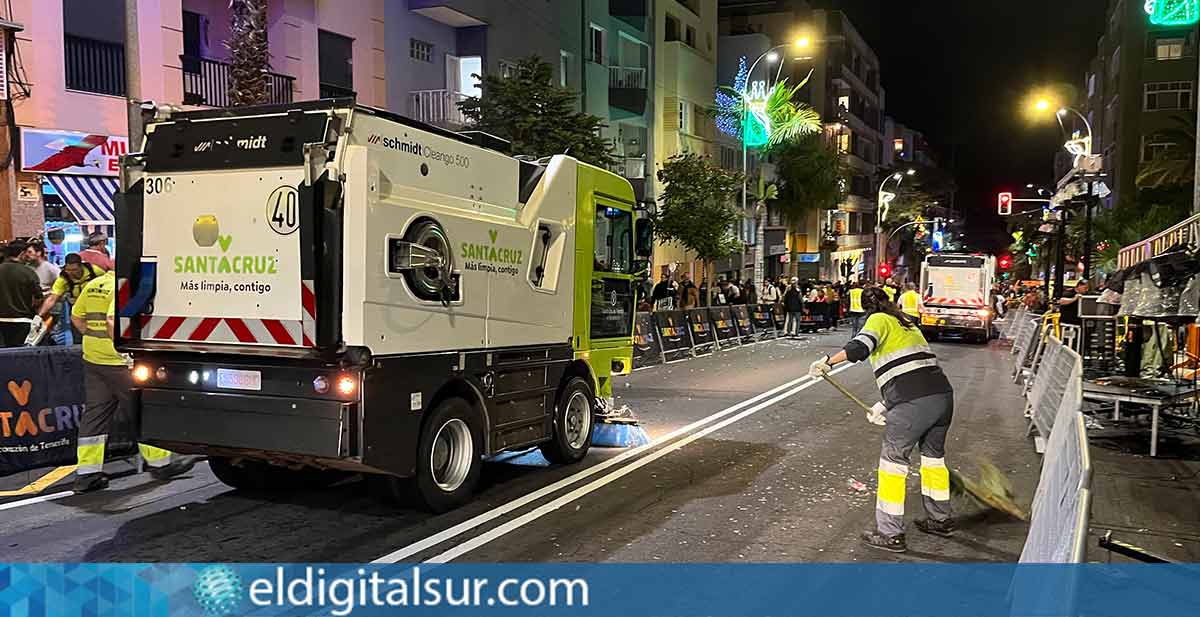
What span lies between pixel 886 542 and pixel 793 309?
23.1m

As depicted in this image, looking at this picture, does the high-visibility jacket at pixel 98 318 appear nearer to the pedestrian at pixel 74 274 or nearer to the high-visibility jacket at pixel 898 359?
the pedestrian at pixel 74 274

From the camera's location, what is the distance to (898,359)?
669cm

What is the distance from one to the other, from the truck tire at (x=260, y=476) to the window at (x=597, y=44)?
26.8m

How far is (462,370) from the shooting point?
7246 millimetres

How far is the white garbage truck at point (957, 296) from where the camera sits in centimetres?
2869

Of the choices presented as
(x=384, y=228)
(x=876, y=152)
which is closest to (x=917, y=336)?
(x=384, y=228)

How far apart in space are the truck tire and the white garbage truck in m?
24.1

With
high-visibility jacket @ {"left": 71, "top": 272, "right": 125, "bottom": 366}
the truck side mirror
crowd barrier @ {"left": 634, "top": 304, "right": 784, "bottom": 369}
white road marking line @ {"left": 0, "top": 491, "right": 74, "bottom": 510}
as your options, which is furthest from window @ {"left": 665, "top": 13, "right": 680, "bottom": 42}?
white road marking line @ {"left": 0, "top": 491, "right": 74, "bottom": 510}

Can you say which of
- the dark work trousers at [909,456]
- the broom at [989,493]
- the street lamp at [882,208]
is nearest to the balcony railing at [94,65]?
the broom at [989,493]

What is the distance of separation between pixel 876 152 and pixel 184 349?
280ft

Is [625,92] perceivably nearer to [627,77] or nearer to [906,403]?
[627,77]

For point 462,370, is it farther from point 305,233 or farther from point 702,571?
point 702,571

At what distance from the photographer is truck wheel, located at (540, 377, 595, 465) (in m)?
8.88

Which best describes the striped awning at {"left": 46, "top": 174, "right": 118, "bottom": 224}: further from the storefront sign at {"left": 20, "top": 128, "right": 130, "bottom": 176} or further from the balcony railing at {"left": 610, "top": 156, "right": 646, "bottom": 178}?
the balcony railing at {"left": 610, "top": 156, "right": 646, "bottom": 178}
